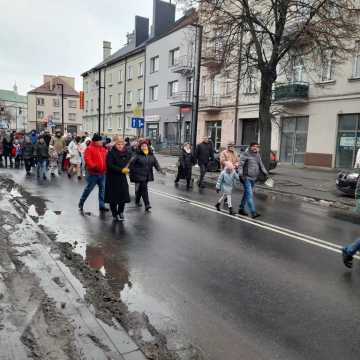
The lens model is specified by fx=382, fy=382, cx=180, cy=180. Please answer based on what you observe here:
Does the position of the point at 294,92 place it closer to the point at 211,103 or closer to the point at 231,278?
the point at 211,103

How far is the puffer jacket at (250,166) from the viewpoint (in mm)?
8516

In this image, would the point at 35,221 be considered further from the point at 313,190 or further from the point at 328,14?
the point at 328,14

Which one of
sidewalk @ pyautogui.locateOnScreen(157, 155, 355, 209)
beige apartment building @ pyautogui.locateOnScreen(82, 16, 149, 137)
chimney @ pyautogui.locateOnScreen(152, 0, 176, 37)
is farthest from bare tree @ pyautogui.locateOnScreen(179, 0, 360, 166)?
chimney @ pyautogui.locateOnScreen(152, 0, 176, 37)

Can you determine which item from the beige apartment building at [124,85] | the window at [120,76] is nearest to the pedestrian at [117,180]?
the beige apartment building at [124,85]

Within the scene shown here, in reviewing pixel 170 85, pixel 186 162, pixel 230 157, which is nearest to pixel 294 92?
pixel 186 162

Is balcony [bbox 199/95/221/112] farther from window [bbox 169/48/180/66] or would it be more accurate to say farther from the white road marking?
the white road marking

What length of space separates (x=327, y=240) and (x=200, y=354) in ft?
14.3

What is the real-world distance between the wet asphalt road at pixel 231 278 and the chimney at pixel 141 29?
4049cm

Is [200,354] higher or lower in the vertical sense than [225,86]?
lower

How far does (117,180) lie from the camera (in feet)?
25.3

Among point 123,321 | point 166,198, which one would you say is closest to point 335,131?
point 166,198

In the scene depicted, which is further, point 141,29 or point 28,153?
point 141,29

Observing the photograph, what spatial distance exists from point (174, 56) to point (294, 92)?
56.6 ft

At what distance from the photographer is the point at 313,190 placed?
13.4m
